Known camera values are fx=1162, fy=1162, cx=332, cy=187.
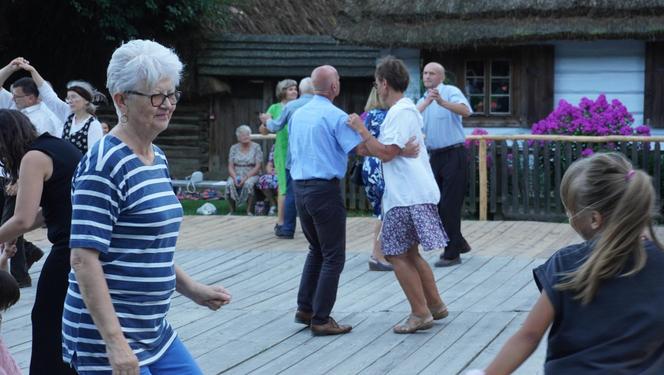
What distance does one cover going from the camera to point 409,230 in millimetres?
7824

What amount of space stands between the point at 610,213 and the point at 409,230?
4.38 m

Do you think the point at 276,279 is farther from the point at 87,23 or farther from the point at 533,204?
the point at 87,23

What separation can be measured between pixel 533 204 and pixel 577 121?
1792mm

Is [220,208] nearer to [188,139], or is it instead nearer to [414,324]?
[188,139]

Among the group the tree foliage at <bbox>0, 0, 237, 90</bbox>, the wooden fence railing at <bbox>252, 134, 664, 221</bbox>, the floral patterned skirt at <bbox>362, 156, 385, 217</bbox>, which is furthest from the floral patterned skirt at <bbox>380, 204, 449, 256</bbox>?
the tree foliage at <bbox>0, 0, 237, 90</bbox>

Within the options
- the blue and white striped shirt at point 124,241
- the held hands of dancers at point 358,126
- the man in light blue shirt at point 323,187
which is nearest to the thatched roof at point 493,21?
the man in light blue shirt at point 323,187

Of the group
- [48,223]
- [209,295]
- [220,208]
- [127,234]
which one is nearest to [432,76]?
[48,223]

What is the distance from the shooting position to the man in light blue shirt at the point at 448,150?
33.5ft

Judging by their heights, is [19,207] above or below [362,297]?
above

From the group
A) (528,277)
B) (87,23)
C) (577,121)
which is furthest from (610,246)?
(87,23)

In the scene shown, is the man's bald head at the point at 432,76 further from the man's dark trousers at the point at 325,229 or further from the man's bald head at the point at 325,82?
the man's dark trousers at the point at 325,229

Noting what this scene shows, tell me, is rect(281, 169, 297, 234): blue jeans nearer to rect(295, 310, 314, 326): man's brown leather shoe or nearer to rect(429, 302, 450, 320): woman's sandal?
rect(295, 310, 314, 326): man's brown leather shoe

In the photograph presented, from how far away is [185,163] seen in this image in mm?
23438

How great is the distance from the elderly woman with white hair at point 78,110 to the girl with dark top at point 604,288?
6.27 m
